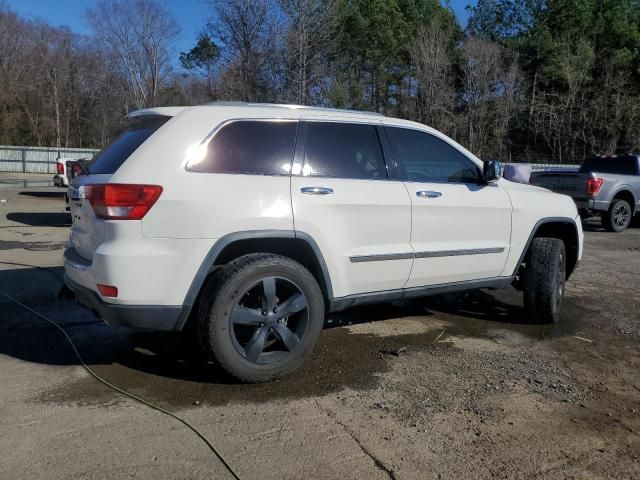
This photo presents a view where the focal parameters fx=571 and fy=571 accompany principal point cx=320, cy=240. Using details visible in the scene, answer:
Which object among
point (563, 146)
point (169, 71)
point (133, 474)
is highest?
point (169, 71)

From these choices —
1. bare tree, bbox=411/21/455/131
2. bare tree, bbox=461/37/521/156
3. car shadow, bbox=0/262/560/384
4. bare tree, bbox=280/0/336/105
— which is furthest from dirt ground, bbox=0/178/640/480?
bare tree, bbox=461/37/521/156

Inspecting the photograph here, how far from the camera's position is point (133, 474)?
2754mm

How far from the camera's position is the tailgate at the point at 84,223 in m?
3.54

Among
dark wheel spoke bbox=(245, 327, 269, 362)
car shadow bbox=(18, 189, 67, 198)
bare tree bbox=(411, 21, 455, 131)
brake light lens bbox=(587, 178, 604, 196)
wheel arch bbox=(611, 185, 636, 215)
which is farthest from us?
bare tree bbox=(411, 21, 455, 131)

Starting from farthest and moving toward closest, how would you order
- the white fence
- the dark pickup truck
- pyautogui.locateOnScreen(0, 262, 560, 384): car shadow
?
the white fence < the dark pickup truck < pyautogui.locateOnScreen(0, 262, 560, 384): car shadow

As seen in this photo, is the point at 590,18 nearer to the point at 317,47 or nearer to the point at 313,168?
the point at 317,47

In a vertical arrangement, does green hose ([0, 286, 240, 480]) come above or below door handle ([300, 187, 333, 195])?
below

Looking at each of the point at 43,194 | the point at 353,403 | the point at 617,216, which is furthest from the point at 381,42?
the point at 353,403

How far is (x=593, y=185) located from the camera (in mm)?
12797

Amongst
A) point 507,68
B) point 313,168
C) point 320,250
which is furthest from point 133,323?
point 507,68

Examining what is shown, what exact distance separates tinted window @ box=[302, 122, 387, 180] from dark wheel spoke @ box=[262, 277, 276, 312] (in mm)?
810

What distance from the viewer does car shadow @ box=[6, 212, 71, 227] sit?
12.1 metres

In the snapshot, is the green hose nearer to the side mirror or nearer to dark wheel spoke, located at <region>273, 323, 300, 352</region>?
dark wheel spoke, located at <region>273, 323, 300, 352</region>

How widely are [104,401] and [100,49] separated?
4650cm
